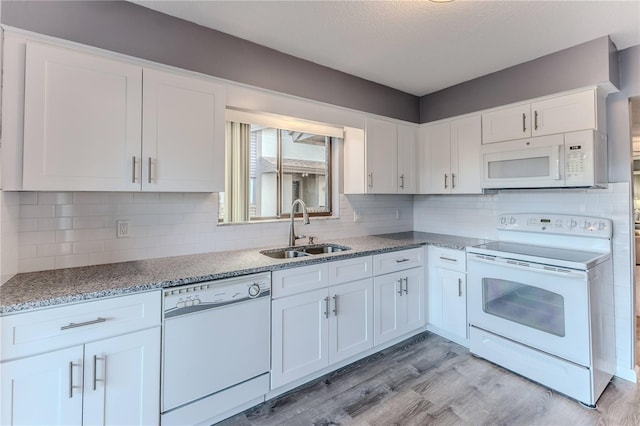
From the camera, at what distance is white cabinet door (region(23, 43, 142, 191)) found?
1.53 meters

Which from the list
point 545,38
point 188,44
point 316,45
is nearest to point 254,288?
point 188,44

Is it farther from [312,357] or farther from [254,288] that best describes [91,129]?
[312,357]

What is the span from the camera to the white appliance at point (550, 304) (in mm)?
2027

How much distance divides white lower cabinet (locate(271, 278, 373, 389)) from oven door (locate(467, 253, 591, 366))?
0.92 m

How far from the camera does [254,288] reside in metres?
1.93

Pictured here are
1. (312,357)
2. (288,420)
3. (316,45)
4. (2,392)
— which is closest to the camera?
(2,392)

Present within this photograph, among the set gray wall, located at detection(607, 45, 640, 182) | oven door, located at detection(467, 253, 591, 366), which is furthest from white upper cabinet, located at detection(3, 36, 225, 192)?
gray wall, located at detection(607, 45, 640, 182)

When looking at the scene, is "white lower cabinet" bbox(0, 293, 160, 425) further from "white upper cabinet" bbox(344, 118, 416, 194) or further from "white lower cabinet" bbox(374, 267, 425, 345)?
"white upper cabinet" bbox(344, 118, 416, 194)

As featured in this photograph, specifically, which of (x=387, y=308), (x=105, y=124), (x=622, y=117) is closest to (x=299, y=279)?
A: (x=387, y=308)

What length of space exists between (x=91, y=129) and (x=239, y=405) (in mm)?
1825

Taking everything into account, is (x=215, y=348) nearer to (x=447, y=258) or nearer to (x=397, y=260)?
(x=397, y=260)

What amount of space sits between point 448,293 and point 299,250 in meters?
1.45

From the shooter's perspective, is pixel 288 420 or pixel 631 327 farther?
pixel 631 327

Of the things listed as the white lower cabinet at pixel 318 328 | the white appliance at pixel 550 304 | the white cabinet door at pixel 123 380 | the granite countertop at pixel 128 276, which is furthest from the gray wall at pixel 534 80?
the white cabinet door at pixel 123 380
